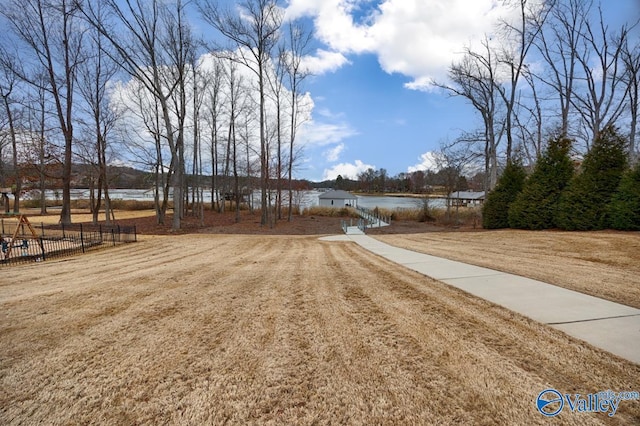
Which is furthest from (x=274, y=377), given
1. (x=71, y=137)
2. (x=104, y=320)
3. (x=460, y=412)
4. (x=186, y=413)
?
(x=71, y=137)

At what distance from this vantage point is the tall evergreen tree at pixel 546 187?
11.7 meters

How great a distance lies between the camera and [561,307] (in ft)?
10.6

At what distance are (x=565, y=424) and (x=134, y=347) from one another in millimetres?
3198

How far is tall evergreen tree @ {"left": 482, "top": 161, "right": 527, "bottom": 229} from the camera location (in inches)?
563

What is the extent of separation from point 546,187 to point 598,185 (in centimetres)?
178

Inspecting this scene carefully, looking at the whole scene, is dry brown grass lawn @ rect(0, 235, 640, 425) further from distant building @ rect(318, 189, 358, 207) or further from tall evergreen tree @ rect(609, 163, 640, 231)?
distant building @ rect(318, 189, 358, 207)

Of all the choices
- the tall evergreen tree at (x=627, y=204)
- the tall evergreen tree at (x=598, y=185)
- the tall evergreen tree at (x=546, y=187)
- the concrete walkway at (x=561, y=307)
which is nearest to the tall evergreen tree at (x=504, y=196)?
the tall evergreen tree at (x=546, y=187)

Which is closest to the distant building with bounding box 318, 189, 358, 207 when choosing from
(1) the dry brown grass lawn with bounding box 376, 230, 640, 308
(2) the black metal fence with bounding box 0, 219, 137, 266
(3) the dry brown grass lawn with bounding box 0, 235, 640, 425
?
(2) the black metal fence with bounding box 0, 219, 137, 266

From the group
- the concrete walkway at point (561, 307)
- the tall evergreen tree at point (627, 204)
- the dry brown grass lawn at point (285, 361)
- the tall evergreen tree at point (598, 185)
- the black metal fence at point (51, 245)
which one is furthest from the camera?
the tall evergreen tree at point (598, 185)

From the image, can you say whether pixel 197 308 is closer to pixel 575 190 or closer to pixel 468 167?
pixel 575 190

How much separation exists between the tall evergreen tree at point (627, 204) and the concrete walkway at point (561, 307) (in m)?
8.25

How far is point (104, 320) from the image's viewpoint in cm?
296

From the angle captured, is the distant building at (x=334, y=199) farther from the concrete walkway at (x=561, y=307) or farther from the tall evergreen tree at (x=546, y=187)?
the concrete walkway at (x=561, y=307)

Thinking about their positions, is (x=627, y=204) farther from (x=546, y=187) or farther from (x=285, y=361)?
(x=285, y=361)
